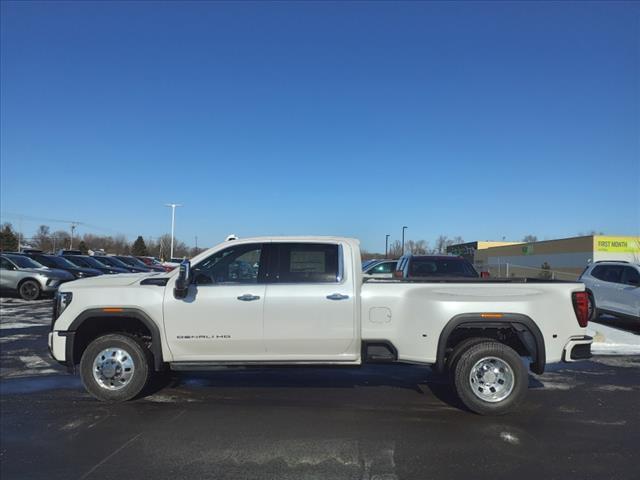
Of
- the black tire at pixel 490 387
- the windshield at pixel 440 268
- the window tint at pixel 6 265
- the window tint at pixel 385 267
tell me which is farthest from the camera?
the window tint at pixel 385 267

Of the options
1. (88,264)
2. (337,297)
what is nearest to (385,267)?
(88,264)

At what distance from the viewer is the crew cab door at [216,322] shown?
19.1ft

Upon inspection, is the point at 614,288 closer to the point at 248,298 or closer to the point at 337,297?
the point at 337,297

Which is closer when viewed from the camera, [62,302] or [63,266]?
[62,302]

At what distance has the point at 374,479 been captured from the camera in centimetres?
411

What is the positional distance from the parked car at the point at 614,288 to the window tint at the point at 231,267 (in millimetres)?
9563

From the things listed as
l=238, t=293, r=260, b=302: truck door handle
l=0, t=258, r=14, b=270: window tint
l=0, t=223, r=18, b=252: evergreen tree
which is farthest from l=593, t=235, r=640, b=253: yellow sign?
l=0, t=223, r=18, b=252: evergreen tree

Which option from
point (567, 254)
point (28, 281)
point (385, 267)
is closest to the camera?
point (28, 281)

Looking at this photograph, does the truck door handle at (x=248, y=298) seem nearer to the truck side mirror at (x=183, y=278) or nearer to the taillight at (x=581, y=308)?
the truck side mirror at (x=183, y=278)

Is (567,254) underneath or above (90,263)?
above

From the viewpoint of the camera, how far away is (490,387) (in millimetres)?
5707

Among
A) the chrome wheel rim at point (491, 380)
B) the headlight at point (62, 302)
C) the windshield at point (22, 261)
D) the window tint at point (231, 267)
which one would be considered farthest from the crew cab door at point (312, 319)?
the windshield at point (22, 261)

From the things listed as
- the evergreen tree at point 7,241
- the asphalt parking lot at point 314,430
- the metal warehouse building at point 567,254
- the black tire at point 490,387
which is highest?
the evergreen tree at point 7,241

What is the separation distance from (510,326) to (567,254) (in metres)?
48.5
